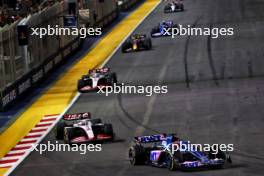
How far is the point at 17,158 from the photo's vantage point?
30.0m

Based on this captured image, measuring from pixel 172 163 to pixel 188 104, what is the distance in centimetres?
1164

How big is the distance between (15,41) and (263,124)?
15764mm

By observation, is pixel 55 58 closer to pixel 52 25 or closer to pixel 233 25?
pixel 52 25

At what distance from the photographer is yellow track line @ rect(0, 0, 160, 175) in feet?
113

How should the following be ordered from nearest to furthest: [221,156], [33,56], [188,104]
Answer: [221,156]
[188,104]
[33,56]

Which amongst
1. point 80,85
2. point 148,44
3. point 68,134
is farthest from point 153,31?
point 68,134

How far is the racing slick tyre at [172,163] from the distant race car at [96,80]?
16.1 m

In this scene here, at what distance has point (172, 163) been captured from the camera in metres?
24.8

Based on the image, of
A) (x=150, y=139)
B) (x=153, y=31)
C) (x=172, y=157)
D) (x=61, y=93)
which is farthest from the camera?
(x=153, y=31)

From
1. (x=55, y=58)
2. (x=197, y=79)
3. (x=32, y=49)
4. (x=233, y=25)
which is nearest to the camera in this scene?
(x=197, y=79)

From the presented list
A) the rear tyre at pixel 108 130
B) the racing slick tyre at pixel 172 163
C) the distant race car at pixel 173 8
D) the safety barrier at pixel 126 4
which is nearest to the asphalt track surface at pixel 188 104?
the racing slick tyre at pixel 172 163

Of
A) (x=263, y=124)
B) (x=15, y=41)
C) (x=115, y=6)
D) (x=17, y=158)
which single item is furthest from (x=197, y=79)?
(x=115, y=6)

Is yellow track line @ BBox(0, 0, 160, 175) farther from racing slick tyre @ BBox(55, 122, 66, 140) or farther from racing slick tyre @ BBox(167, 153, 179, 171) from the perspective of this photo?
racing slick tyre @ BBox(167, 153, 179, 171)

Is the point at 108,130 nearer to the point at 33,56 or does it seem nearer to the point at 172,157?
the point at 172,157
